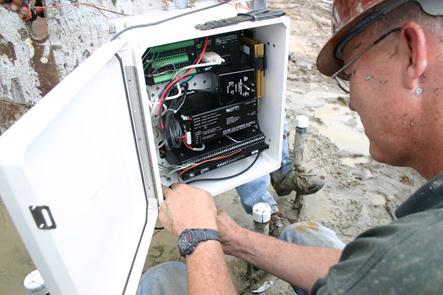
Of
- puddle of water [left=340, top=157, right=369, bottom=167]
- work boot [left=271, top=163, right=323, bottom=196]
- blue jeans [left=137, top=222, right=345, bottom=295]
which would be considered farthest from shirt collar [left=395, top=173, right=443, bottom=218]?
puddle of water [left=340, top=157, right=369, bottom=167]

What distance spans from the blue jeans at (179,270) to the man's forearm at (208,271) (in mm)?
170

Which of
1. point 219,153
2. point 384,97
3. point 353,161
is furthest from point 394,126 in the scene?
point 353,161

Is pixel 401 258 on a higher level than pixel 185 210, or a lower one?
higher

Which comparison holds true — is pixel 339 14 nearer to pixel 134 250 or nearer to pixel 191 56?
pixel 191 56

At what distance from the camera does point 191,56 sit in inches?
39.6

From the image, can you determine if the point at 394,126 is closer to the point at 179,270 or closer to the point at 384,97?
the point at 384,97

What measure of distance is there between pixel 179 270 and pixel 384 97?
70 cm

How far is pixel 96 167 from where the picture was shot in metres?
0.64

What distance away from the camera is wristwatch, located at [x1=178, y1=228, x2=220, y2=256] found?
0.79 m

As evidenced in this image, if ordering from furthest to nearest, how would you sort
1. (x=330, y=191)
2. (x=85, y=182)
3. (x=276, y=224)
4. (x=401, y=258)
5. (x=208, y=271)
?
(x=330, y=191) → (x=276, y=224) → (x=208, y=271) → (x=85, y=182) → (x=401, y=258)

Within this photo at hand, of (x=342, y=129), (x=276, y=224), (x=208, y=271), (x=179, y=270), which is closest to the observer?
(x=208, y=271)

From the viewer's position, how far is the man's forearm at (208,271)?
0.72 metres

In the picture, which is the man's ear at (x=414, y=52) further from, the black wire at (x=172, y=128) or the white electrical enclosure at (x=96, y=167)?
the black wire at (x=172, y=128)

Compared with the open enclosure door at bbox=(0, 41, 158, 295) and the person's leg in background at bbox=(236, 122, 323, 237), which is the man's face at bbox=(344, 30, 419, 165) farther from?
the person's leg in background at bbox=(236, 122, 323, 237)
